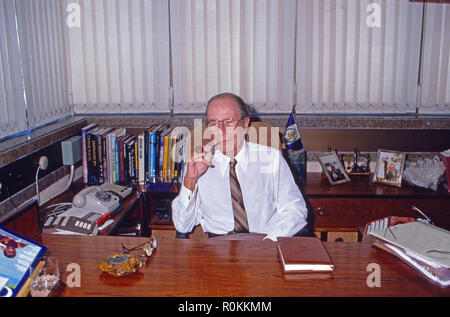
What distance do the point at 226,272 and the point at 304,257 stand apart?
0.28m

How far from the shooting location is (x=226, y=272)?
1468 mm

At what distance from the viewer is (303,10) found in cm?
298

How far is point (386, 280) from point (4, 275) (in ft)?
4.03

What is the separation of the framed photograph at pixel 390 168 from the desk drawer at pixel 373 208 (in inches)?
7.1

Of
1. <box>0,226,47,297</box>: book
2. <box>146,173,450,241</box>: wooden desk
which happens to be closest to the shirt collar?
<box>146,173,450,241</box>: wooden desk

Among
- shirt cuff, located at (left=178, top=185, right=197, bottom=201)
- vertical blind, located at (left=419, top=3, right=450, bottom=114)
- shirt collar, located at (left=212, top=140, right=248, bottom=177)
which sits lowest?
shirt cuff, located at (left=178, top=185, right=197, bottom=201)

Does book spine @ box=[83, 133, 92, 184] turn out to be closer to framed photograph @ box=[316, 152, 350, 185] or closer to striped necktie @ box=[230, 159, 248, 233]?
striped necktie @ box=[230, 159, 248, 233]

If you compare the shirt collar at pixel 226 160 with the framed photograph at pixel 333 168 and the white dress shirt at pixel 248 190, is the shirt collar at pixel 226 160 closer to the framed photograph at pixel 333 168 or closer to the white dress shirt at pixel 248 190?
the white dress shirt at pixel 248 190

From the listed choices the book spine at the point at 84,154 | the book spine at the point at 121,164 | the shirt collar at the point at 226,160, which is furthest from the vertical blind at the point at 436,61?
the book spine at the point at 84,154

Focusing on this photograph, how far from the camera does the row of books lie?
113 inches

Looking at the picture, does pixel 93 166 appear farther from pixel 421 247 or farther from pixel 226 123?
pixel 421 247

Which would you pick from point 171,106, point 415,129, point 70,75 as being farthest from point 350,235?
point 70,75

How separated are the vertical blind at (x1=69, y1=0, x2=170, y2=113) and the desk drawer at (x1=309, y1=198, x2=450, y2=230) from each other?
A: 1.36 metres
